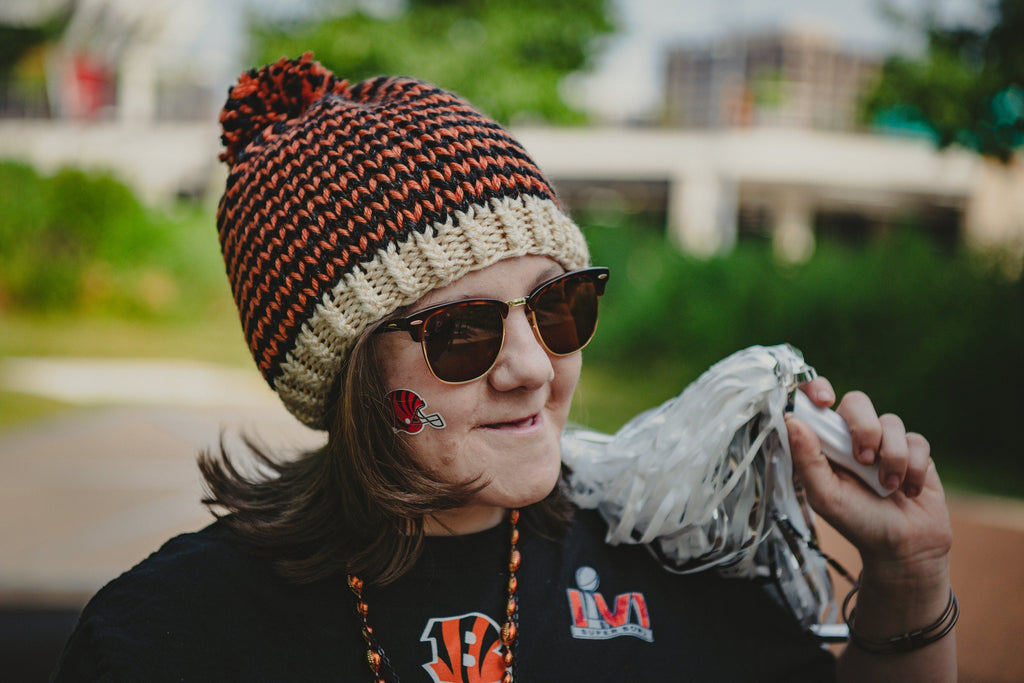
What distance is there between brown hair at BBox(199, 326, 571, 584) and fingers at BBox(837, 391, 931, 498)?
593 millimetres

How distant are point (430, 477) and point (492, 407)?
167mm

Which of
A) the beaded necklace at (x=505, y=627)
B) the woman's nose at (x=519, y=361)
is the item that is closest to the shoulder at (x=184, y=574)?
the beaded necklace at (x=505, y=627)

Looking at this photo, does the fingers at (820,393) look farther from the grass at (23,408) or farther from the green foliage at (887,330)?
the grass at (23,408)

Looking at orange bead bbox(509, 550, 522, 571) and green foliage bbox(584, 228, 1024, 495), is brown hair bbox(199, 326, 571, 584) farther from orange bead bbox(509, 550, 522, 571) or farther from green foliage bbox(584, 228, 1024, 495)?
green foliage bbox(584, 228, 1024, 495)

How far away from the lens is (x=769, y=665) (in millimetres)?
1722

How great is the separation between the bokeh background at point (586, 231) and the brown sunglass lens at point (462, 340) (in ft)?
2.36

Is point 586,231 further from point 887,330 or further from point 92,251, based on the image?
point 92,251

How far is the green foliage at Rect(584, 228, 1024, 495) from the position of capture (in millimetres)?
8281

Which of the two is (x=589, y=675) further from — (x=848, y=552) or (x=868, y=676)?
(x=848, y=552)

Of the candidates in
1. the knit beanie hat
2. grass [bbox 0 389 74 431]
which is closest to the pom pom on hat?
the knit beanie hat

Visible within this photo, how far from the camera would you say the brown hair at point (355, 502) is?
5.12 ft

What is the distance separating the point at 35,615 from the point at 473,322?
255cm

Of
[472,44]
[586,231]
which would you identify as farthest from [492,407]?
[472,44]

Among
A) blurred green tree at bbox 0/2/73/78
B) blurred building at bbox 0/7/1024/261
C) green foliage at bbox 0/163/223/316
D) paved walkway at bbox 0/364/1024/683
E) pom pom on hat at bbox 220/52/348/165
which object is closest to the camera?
pom pom on hat at bbox 220/52/348/165
